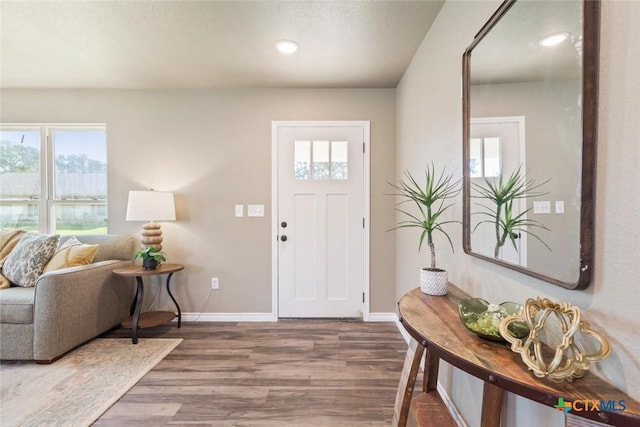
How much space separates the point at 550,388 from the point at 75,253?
3.18 meters

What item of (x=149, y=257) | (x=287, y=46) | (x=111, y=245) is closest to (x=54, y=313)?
(x=149, y=257)

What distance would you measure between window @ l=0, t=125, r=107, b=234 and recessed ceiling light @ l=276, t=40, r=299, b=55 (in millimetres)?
2172

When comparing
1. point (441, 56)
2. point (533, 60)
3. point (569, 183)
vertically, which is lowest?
point (569, 183)

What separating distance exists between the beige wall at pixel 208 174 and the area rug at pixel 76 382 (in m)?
0.70

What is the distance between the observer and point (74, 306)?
2137 millimetres

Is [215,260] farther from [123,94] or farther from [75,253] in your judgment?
[123,94]

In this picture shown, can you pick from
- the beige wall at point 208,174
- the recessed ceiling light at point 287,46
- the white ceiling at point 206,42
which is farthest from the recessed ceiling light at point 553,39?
the beige wall at point 208,174

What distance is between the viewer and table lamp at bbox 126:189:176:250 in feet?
8.09

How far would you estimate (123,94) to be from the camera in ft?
9.34

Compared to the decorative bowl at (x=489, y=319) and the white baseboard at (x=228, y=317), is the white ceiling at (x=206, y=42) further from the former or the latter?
the white baseboard at (x=228, y=317)

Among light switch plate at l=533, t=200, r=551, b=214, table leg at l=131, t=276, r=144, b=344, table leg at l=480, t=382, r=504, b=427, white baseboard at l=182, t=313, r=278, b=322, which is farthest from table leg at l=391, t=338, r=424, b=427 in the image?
table leg at l=131, t=276, r=144, b=344

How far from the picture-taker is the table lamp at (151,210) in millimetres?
2465

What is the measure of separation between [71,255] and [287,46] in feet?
8.26

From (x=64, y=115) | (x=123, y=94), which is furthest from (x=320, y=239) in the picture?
(x=64, y=115)
